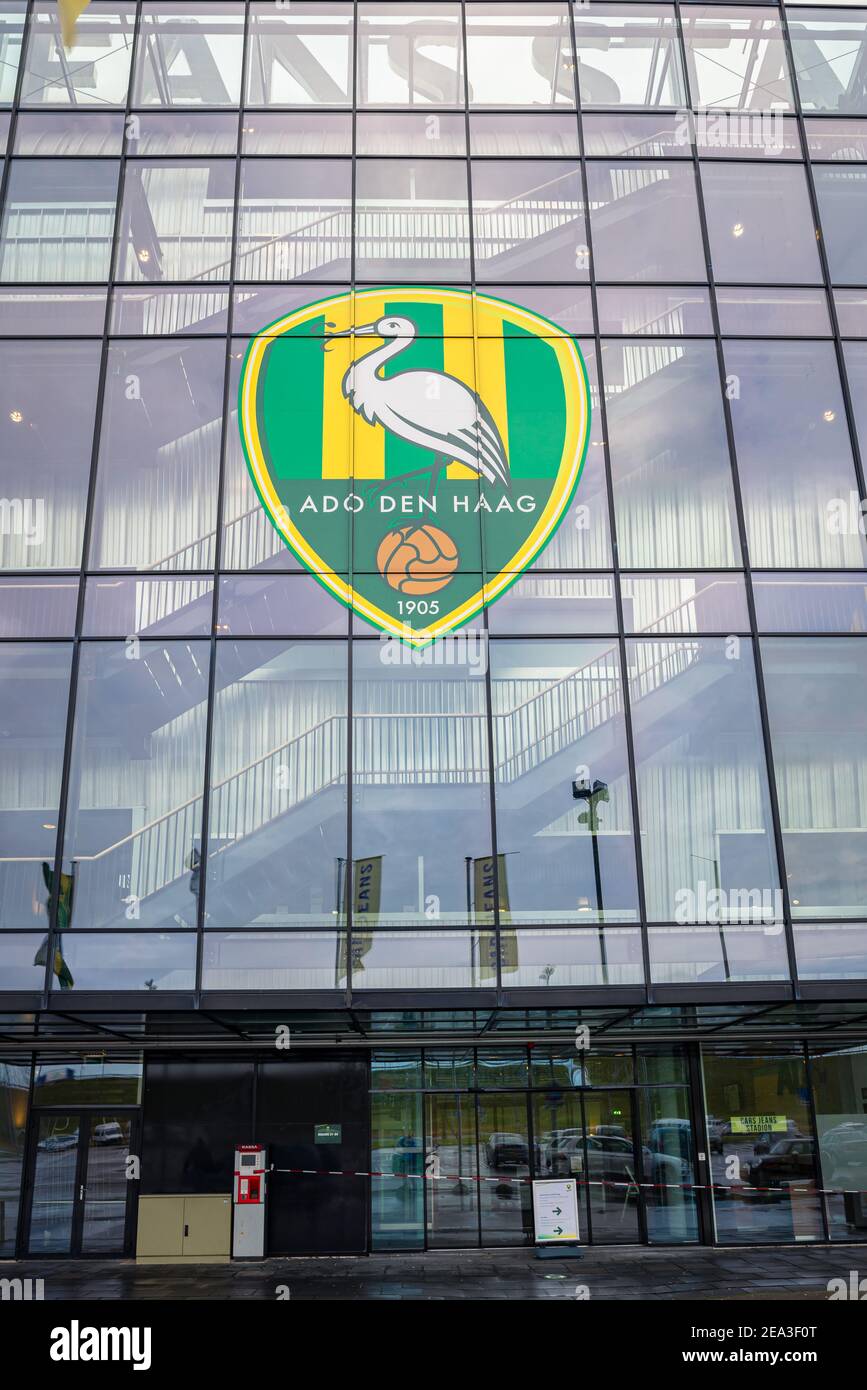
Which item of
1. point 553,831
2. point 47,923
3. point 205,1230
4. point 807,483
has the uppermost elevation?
point 807,483

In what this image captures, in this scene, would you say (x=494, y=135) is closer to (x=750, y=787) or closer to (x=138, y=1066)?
(x=750, y=787)

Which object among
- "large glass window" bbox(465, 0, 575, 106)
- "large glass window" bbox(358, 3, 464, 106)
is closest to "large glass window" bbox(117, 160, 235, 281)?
"large glass window" bbox(358, 3, 464, 106)

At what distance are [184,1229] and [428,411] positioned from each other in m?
11.6

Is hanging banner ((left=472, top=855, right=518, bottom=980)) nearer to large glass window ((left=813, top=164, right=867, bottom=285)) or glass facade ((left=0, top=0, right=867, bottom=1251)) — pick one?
glass facade ((left=0, top=0, right=867, bottom=1251))

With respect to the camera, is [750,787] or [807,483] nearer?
[750,787]

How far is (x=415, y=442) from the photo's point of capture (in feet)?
45.3

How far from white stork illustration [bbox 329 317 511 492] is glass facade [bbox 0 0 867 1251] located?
508 millimetres

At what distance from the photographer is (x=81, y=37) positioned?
15633 mm

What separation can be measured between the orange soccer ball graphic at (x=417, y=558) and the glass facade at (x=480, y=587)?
49cm

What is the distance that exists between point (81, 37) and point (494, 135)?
6.21 metres

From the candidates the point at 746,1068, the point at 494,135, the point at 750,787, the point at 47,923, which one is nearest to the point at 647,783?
the point at 750,787

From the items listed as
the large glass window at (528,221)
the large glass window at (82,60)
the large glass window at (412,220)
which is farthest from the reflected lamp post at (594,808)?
the large glass window at (82,60)

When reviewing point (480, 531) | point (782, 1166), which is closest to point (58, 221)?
point (480, 531)

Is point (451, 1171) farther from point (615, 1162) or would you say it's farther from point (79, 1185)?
point (79, 1185)
